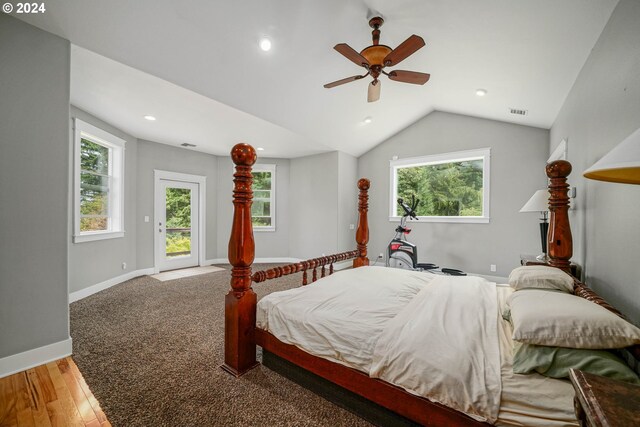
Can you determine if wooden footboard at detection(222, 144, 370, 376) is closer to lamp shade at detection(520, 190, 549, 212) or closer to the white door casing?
A: lamp shade at detection(520, 190, 549, 212)

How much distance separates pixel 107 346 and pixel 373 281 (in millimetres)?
2451

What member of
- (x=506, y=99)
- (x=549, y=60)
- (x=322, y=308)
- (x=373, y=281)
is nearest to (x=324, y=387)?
(x=322, y=308)

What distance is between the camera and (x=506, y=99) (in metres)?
3.76

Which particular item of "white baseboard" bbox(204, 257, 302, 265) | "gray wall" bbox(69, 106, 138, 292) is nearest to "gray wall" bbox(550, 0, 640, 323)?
"white baseboard" bbox(204, 257, 302, 265)

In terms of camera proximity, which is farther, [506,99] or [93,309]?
[506,99]

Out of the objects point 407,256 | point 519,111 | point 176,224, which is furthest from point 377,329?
point 176,224

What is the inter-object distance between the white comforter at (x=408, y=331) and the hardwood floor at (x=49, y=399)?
112 centimetres

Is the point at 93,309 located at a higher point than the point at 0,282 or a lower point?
lower

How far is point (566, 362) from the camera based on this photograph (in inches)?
38.6

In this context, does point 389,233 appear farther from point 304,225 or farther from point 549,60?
point 549,60

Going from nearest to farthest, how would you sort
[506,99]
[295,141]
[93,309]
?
[93,309]
[506,99]
[295,141]

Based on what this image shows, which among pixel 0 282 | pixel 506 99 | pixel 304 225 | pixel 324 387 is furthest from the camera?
pixel 304 225

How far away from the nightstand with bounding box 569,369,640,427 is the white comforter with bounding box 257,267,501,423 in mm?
315

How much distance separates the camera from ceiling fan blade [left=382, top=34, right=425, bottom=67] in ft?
7.16
